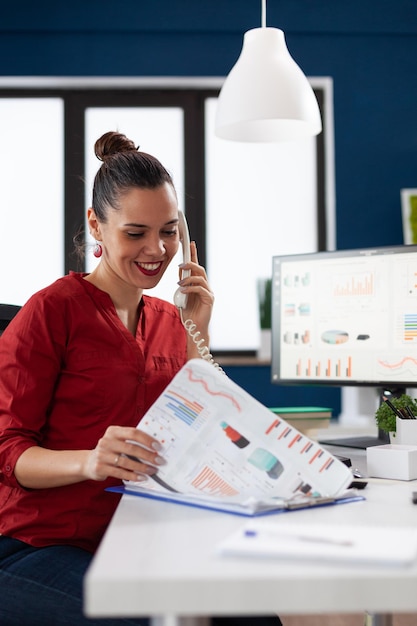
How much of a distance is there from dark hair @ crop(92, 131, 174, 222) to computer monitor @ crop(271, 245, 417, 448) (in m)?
0.63

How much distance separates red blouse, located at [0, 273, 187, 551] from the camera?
136 cm

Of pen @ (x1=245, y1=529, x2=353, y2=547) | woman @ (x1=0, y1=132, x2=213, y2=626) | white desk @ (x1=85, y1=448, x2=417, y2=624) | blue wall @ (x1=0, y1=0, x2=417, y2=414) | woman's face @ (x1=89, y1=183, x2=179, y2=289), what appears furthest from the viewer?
blue wall @ (x1=0, y1=0, x2=417, y2=414)

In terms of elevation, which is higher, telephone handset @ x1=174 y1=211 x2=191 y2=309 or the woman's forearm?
telephone handset @ x1=174 y1=211 x2=191 y2=309

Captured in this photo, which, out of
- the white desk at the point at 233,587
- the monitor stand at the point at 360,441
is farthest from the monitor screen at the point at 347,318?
the white desk at the point at 233,587

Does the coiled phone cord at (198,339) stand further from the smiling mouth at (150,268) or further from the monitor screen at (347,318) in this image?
the monitor screen at (347,318)

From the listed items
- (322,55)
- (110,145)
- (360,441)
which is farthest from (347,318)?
(322,55)

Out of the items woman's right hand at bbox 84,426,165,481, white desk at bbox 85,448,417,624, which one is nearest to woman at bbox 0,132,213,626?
woman's right hand at bbox 84,426,165,481

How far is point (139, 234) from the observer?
1.59 meters

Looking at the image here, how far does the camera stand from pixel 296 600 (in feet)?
2.33

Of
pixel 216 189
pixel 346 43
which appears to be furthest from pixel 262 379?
pixel 346 43

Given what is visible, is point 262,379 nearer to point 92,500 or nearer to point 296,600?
point 92,500

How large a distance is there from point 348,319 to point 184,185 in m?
2.34

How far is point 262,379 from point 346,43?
178cm

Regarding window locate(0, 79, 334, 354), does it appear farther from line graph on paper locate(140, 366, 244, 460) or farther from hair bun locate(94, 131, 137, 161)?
line graph on paper locate(140, 366, 244, 460)
